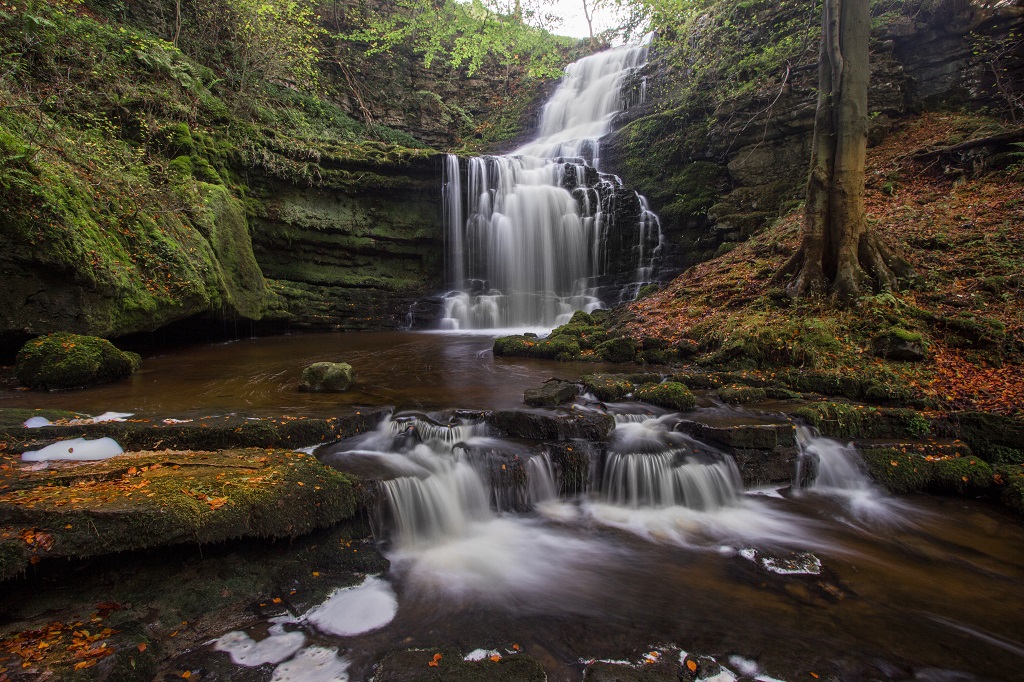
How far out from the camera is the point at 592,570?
391 cm

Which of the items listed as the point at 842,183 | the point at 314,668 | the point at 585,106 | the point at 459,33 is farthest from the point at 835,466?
the point at 459,33

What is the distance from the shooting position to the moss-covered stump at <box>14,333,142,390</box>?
19.7 ft

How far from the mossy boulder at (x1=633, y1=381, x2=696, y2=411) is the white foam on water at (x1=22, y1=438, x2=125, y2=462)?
18.7 ft

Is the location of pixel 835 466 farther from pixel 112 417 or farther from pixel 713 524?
pixel 112 417

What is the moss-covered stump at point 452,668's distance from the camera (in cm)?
257

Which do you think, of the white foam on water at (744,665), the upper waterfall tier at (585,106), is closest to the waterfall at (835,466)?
the white foam on water at (744,665)

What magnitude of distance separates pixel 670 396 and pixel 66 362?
25.9 ft

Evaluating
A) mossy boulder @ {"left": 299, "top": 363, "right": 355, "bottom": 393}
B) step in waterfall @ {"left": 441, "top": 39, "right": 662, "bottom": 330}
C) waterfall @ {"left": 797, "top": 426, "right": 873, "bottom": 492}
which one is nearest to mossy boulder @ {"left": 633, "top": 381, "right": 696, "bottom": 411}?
waterfall @ {"left": 797, "top": 426, "right": 873, "bottom": 492}

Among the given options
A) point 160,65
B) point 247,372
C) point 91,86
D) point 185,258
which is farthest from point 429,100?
point 247,372

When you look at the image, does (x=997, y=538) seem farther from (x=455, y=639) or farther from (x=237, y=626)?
(x=237, y=626)

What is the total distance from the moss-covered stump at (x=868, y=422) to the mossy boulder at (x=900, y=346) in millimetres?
1398

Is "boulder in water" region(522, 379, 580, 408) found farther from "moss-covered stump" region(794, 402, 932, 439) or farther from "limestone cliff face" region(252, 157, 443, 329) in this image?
"limestone cliff face" region(252, 157, 443, 329)

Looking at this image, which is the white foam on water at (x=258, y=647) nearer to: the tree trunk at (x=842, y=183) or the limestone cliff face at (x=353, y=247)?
the tree trunk at (x=842, y=183)

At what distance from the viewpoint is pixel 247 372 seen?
7.81 metres
